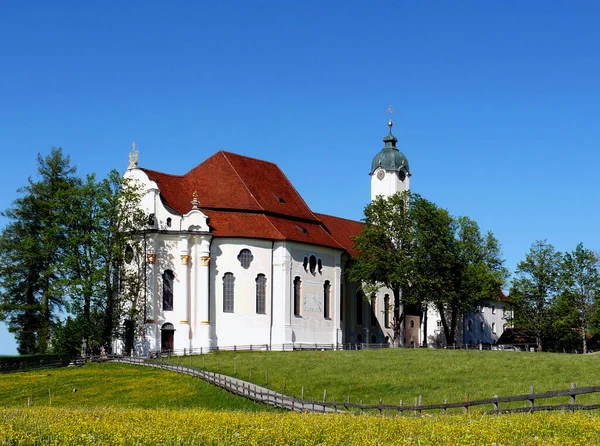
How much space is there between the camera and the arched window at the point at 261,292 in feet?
232

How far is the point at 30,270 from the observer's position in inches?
2977

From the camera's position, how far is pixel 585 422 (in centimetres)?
1988

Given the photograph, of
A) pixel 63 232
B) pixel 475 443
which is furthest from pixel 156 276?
pixel 475 443

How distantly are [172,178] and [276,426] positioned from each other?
5454cm

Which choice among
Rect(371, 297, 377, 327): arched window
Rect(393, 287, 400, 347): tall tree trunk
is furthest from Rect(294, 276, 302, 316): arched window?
Rect(371, 297, 377, 327): arched window

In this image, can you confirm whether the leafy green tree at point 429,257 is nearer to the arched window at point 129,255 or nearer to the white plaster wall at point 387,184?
the white plaster wall at point 387,184

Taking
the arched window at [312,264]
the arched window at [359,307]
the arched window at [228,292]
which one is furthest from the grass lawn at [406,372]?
the arched window at [359,307]

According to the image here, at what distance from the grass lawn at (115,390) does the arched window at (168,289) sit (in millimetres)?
9774

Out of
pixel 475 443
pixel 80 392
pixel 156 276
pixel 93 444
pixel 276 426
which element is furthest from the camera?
pixel 156 276

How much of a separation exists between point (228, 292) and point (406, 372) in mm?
23210

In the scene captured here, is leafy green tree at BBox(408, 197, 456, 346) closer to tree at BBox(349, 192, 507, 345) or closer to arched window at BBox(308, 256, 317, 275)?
tree at BBox(349, 192, 507, 345)

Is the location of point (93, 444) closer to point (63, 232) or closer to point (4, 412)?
point (4, 412)

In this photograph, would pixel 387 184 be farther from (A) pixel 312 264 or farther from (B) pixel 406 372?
(B) pixel 406 372

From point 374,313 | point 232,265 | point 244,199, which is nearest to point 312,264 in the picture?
point 232,265
